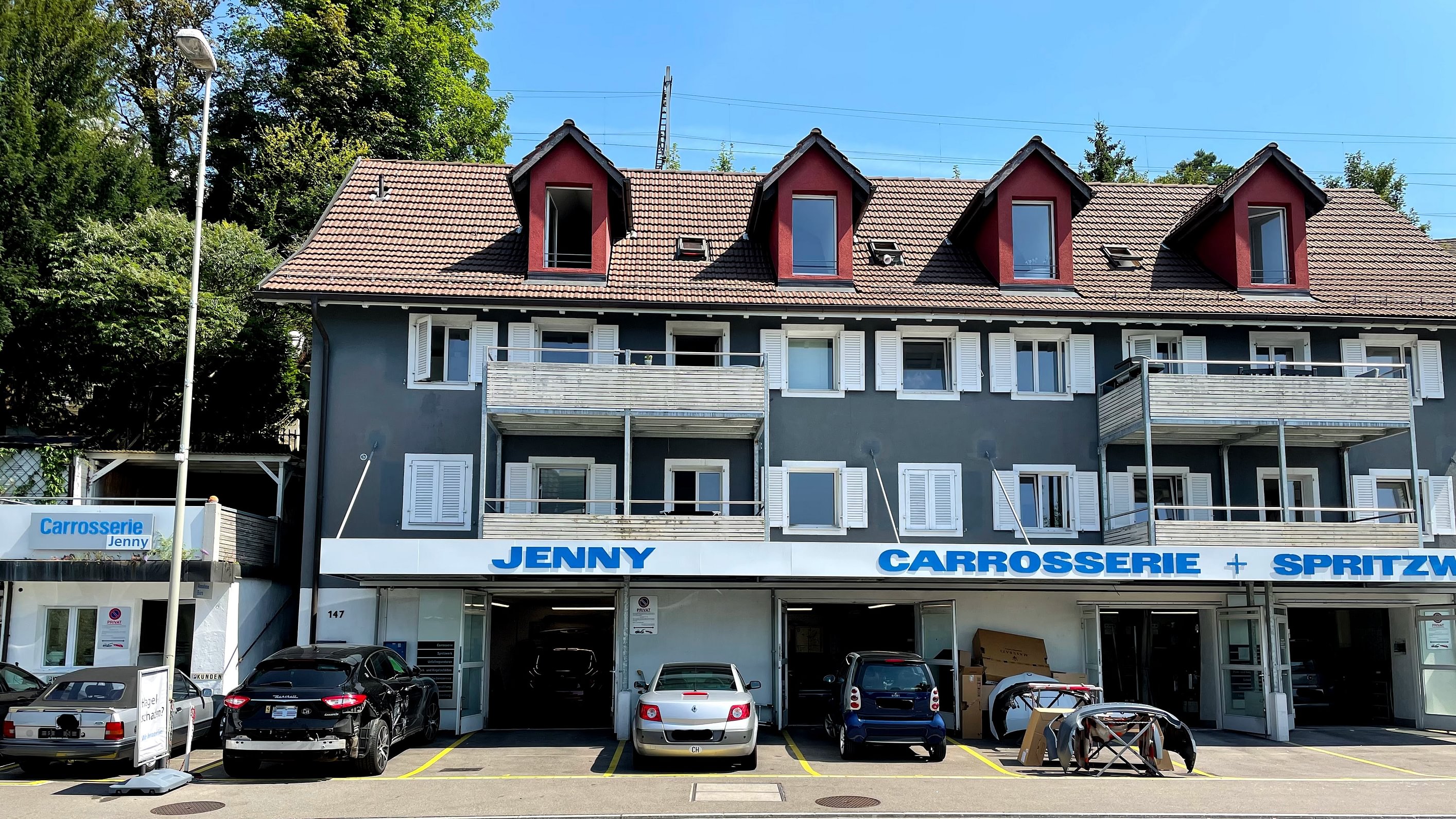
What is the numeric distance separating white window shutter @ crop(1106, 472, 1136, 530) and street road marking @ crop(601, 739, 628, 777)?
36.1 feet

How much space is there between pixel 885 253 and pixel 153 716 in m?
17.0

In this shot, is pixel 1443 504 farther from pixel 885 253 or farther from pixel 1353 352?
pixel 885 253

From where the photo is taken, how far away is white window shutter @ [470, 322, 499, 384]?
23.7 metres

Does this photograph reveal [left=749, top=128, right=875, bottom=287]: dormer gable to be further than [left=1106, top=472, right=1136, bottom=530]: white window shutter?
Yes

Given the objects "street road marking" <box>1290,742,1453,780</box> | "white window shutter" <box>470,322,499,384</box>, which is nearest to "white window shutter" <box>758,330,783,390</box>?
"white window shutter" <box>470,322,499,384</box>

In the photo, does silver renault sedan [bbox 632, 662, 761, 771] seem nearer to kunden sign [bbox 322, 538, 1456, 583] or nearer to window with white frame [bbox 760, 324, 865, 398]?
kunden sign [bbox 322, 538, 1456, 583]

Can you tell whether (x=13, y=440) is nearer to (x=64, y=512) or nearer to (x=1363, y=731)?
(x=64, y=512)

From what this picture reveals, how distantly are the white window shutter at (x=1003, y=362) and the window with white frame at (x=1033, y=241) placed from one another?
1.48 metres

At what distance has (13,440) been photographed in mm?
24234

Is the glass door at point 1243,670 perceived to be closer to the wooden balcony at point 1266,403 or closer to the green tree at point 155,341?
the wooden balcony at point 1266,403

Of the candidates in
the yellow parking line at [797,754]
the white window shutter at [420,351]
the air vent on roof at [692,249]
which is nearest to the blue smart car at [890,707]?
the yellow parking line at [797,754]

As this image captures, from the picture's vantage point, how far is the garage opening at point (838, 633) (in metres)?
25.1

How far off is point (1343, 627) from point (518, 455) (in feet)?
61.7

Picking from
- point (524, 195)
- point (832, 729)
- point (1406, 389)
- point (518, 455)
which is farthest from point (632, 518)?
point (1406, 389)
